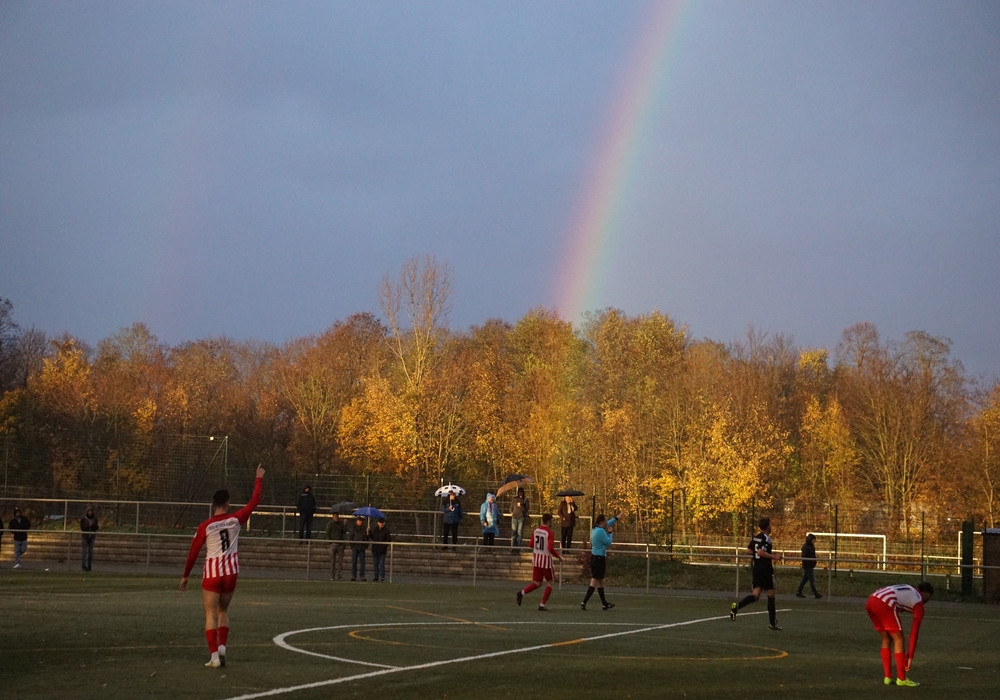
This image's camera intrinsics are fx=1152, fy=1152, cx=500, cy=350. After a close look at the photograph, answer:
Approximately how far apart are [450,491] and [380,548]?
19.8ft

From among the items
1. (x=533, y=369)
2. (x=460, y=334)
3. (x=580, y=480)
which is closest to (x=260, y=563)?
(x=580, y=480)

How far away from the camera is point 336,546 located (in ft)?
106

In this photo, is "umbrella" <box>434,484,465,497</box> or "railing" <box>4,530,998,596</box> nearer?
"railing" <box>4,530,998,596</box>

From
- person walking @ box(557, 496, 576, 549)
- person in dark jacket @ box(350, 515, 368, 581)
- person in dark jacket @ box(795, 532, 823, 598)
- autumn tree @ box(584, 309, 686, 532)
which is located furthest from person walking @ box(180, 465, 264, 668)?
autumn tree @ box(584, 309, 686, 532)

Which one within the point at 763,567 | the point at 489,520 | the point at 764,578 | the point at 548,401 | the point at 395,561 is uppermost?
the point at 548,401

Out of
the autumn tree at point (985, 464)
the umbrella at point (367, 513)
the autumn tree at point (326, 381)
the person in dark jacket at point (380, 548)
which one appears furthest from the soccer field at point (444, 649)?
the autumn tree at point (326, 381)

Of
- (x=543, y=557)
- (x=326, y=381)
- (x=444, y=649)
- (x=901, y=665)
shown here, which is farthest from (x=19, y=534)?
(x=326, y=381)

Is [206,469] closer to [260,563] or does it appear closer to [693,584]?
[260,563]

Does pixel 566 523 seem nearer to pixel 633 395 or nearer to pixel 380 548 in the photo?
pixel 380 548

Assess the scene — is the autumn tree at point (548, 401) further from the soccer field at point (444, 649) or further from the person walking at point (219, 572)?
the person walking at point (219, 572)

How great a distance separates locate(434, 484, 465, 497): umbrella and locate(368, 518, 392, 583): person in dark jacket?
216 inches

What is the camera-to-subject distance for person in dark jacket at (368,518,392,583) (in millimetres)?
31812

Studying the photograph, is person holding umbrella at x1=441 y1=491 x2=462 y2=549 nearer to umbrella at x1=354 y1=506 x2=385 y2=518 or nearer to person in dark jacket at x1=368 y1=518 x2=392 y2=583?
umbrella at x1=354 y1=506 x2=385 y2=518

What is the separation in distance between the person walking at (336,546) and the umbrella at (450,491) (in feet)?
15.2
